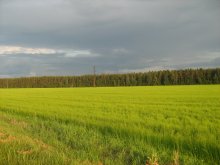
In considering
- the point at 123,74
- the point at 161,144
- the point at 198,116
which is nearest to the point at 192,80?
the point at 123,74

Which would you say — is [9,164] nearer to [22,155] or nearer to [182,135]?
[22,155]

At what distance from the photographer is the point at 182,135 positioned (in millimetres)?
10297

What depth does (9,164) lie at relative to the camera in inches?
254

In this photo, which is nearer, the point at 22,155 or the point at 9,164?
the point at 9,164

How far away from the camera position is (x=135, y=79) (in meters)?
95.6

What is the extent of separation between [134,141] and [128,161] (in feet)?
6.61

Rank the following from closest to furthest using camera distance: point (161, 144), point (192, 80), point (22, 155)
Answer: point (22, 155), point (161, 144), point (192, 80)

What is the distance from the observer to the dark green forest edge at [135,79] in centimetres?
8638

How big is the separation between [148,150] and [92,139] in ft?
7.79

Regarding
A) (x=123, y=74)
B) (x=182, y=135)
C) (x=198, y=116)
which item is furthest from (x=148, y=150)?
(x=123, y=74)

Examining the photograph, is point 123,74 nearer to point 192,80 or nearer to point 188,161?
point 192,80

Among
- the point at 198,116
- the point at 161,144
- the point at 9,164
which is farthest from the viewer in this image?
the point at 198,116

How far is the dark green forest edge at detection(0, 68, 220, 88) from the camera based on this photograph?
86.4m

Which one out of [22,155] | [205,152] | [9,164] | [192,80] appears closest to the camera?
[9,164]
